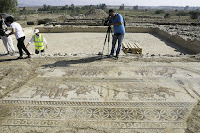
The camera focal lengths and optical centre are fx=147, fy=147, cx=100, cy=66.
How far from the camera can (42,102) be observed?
308cm

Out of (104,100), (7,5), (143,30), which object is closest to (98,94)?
(104,100)

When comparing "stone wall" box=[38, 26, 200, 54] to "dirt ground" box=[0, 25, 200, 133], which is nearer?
"dirt ground" box=[0, 25, 200, 133]

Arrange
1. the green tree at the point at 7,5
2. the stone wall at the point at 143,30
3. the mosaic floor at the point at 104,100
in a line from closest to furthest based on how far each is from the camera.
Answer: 1. the mosaic floor at the point at 104,100
2. the stone wall at the point at 143,30
3. the green tree at the point at 7,5

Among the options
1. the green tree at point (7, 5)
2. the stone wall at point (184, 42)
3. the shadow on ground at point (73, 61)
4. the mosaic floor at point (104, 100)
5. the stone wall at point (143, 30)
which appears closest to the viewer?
the mosaic floor at point (104, 100)

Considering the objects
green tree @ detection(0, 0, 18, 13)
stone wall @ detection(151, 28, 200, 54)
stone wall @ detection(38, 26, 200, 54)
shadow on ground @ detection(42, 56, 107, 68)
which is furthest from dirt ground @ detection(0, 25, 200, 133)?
green tree @ detection(0, 0, 18, 13)

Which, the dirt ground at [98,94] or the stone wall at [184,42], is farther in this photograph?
the stone wall at [184,42]

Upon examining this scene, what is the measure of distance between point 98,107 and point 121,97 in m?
0.60

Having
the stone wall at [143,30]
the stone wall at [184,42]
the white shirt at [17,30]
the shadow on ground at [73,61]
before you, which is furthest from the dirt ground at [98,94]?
the stone wall at [143,30]

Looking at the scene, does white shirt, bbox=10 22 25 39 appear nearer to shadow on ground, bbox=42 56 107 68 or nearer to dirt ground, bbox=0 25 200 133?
dirt ground, bbox=0 25 200 133

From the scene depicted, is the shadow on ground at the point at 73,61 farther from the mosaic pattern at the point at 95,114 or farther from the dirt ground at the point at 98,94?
the mosaic pattern at the point at 95,114

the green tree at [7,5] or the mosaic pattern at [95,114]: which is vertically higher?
the green tree at [7,5]

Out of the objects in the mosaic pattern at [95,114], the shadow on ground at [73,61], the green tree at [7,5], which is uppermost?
the green tree at [7,5]

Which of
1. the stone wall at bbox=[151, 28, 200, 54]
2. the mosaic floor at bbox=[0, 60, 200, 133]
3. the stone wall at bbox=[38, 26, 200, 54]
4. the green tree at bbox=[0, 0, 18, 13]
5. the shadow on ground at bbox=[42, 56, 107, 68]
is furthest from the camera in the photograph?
the green tree at bbox=[0, 0, 18, 13]

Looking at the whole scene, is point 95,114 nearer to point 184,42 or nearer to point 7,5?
point 184,42
